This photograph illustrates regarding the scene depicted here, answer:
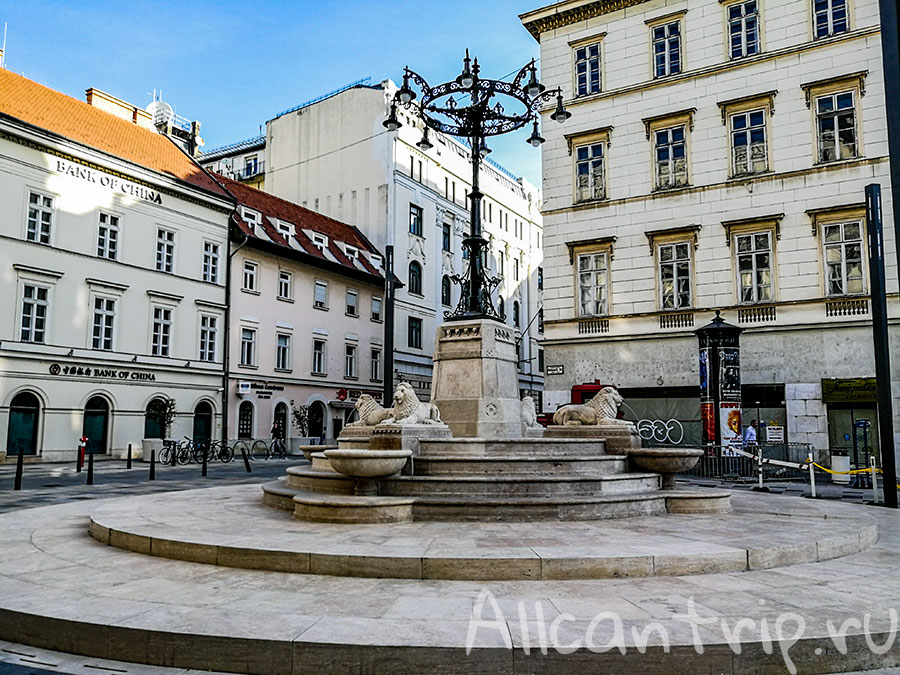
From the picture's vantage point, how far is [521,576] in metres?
6.37

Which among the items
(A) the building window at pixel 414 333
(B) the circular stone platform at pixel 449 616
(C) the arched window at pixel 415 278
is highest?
(C) the arched window at pixel 415 278

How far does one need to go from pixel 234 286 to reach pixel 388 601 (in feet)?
106

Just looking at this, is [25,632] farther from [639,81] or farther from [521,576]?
[639,81]

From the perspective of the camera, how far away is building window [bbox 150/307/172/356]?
3200 centimetres

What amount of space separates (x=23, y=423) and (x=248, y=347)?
11.6 meters

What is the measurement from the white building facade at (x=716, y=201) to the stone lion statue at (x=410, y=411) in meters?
16.6

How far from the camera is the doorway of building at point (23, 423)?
26.3 metres

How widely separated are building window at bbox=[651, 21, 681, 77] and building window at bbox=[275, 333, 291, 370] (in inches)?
882

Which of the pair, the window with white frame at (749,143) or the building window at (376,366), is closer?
the window with white frame at (749,143)

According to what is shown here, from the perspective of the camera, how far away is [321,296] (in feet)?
136

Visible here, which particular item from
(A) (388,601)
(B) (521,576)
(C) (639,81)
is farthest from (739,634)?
(C) (639,81)

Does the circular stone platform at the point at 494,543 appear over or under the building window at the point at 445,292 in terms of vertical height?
under

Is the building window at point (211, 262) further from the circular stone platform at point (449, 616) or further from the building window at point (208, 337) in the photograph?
the circular stone platform at point (449, 616)

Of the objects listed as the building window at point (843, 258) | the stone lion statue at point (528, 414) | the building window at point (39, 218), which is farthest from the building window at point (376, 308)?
the stone lion statue at point (528, 414)
